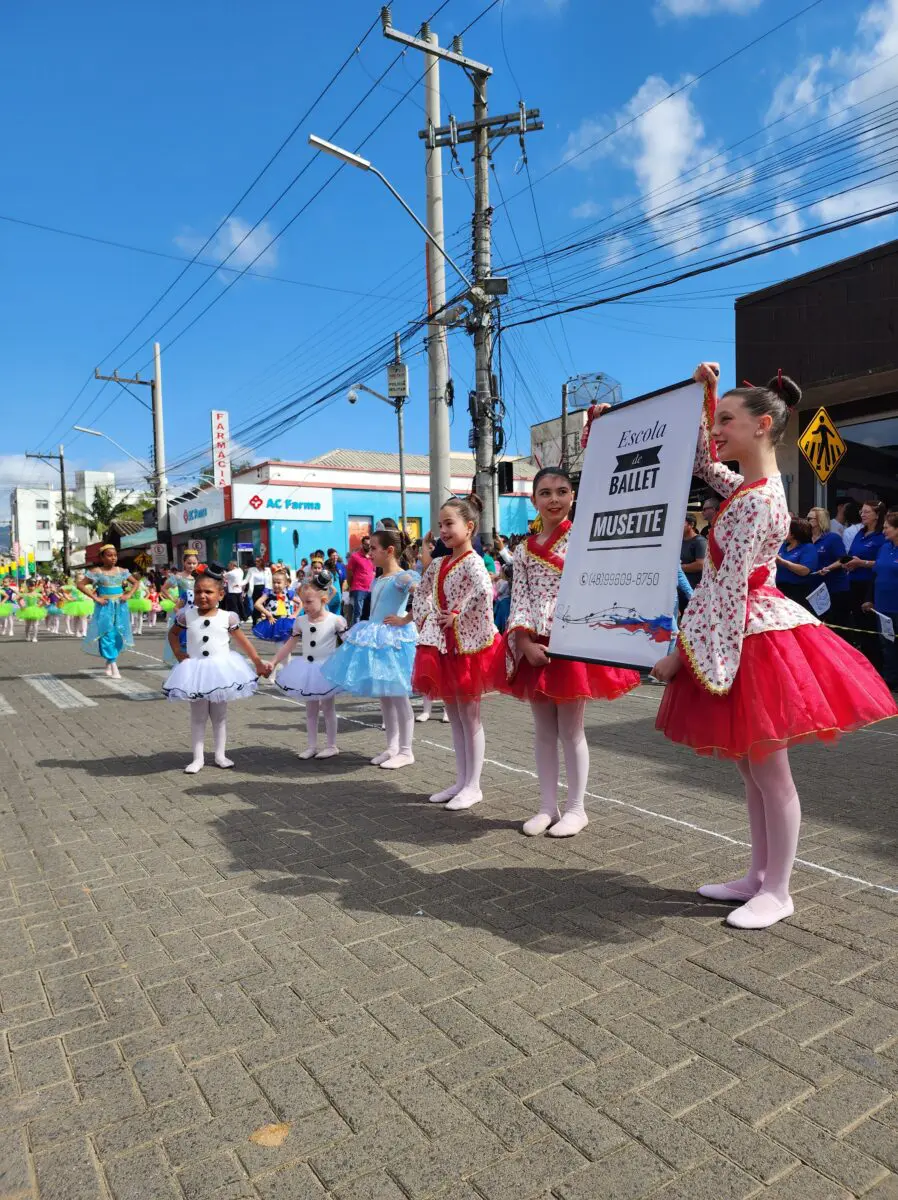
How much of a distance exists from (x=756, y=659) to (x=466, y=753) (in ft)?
8.65

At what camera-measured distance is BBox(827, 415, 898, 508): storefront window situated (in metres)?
15.6

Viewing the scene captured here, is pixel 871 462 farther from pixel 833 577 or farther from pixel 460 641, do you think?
pixel 460 641

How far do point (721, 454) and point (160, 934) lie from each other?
316 centimetres

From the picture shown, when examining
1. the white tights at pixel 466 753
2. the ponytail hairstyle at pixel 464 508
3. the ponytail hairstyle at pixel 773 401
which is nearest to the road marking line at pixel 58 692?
the white tights at pixel 466 753

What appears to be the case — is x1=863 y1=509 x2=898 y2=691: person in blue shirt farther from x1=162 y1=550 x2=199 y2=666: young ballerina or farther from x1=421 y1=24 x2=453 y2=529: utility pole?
x1=421 y1=24 x2=453 y2=529: utility pole

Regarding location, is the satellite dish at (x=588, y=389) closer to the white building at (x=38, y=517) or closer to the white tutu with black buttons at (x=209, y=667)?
the white tutu with black buttons at (x=209, y=667)

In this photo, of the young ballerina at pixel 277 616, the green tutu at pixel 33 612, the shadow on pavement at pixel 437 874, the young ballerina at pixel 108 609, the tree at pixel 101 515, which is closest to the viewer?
the shadow on pavement at pixel 437 874

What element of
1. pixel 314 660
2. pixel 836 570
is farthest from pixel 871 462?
pixel 314 660

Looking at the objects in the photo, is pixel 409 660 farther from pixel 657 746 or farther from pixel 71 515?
pixel 71 515

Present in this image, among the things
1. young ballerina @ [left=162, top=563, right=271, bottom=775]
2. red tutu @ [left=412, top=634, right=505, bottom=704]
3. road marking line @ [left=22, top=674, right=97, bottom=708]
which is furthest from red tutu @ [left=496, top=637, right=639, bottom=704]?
road marking line @ [left=22, top=674, right=97, bottom=708]

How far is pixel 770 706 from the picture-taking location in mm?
3105

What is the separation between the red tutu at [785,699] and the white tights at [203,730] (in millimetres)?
4409

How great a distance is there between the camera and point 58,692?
39.3ft

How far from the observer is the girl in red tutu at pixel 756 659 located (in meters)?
3.13
